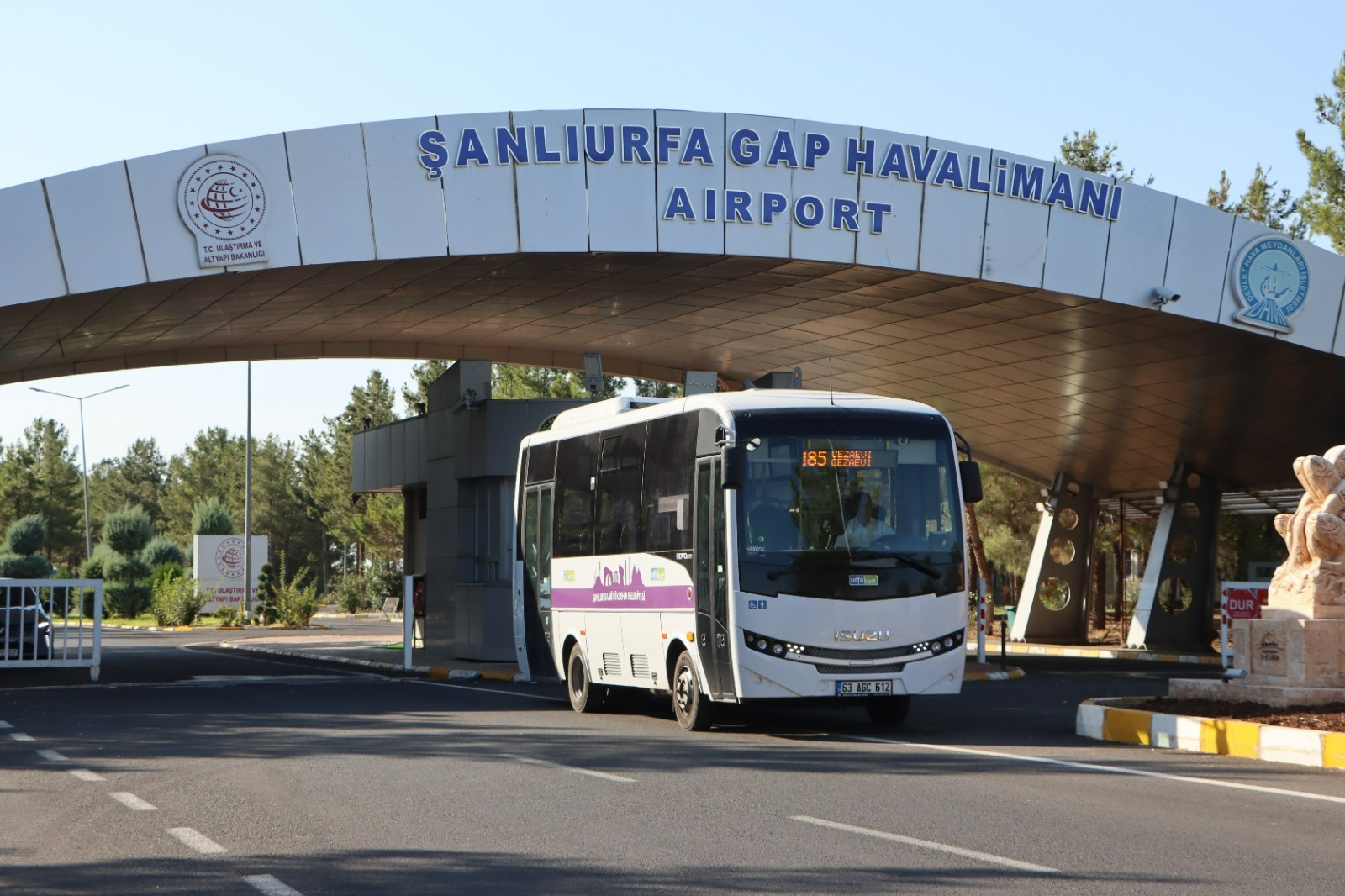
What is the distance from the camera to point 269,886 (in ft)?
22.6

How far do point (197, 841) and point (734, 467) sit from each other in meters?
6.55

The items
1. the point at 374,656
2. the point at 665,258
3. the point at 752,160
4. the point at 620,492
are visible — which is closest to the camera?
the point at 620,492

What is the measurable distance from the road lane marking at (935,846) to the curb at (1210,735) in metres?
5.38

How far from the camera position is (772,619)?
1363cm

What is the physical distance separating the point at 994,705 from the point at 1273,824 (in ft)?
32.5

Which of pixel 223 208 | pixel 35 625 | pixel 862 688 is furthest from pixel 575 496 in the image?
pixel 35 625

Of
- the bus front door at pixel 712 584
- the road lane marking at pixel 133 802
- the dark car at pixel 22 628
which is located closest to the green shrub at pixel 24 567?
the dark car at pixel 22 628

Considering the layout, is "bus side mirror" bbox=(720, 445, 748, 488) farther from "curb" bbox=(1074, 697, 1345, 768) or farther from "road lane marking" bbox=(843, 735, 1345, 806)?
"curb" bbox=(1074, 697, 1345, 768)

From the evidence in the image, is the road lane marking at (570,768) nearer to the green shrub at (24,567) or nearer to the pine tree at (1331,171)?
the pine tree at (1331,171)

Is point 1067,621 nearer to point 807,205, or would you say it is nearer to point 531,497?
point 807,205

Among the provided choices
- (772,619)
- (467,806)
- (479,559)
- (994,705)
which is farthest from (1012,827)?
(479,559)

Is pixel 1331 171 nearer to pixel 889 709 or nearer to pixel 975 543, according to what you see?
pixel 975 543

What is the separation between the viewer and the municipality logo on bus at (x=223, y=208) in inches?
811

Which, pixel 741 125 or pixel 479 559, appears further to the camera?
pixel 479 559
